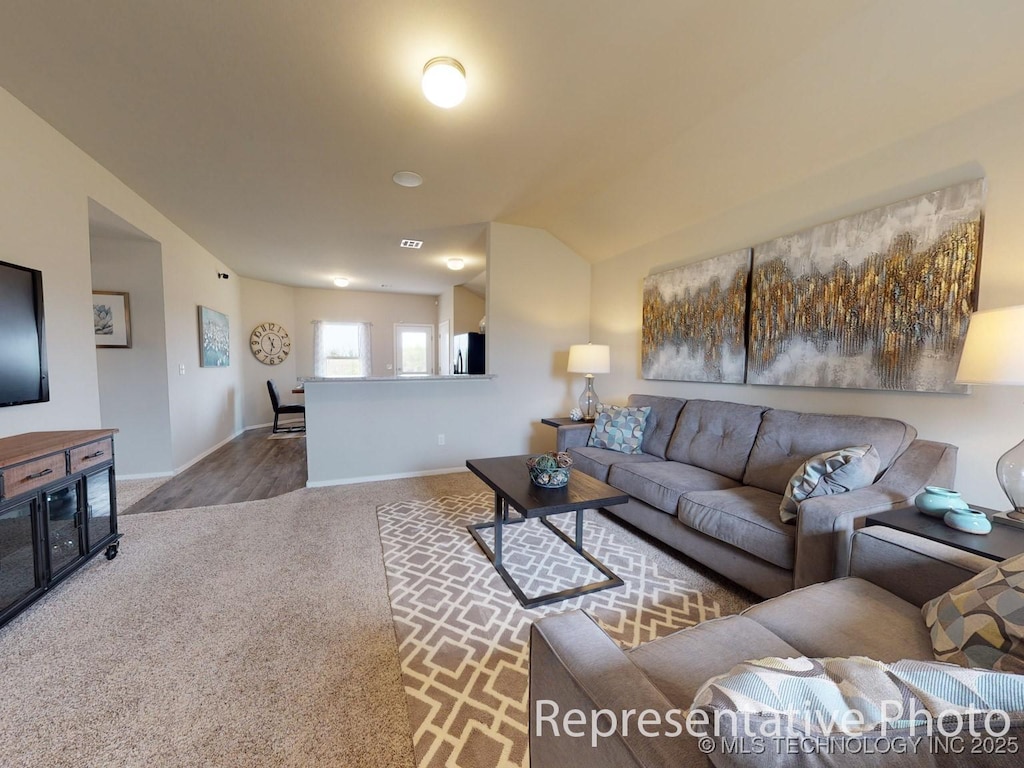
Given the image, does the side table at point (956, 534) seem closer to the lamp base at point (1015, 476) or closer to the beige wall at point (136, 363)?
the lamp base at point (1015, 476)

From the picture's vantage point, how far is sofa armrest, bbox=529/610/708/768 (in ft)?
2.10

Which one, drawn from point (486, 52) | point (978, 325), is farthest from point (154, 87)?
point (978, 325)

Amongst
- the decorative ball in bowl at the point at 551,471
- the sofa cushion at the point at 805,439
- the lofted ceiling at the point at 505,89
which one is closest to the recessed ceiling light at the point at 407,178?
the lofted ceiling at the point at 505,89

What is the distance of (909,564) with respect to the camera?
1258mm

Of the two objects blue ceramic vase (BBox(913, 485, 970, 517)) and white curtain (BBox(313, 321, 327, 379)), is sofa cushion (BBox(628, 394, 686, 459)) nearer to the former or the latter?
blue ceramic vase (BBox(913, 485, 970, 517))

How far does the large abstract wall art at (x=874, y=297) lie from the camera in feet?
5.92

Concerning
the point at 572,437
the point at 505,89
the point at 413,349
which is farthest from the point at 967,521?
the point at 413,349

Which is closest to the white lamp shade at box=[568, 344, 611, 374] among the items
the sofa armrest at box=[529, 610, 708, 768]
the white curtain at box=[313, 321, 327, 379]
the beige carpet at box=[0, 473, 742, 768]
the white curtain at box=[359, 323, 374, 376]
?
the beige carpet at box=[0, 473, 742, 768]

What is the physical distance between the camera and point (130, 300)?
3.72 meters

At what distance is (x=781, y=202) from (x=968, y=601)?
7.95ft

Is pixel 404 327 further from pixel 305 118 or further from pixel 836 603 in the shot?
pixel 836 603

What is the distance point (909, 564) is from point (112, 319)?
5.73 metres

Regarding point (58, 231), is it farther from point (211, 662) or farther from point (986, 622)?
point (986, 622)

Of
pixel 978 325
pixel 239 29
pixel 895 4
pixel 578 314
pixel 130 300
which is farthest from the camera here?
pixel 578 314
